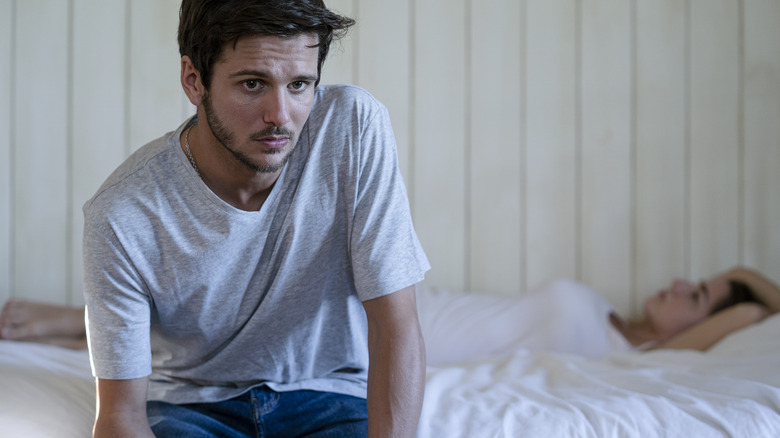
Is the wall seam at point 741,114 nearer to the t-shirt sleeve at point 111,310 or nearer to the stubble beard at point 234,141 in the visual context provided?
the stubble beard at point 234,141

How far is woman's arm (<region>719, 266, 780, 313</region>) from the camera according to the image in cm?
180

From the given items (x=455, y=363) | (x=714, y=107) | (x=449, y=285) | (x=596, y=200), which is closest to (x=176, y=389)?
(x=455, y=363)

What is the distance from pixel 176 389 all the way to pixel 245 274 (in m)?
0.25

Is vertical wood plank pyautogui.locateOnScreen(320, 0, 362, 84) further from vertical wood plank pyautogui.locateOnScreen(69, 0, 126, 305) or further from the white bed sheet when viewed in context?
the white bed sheet

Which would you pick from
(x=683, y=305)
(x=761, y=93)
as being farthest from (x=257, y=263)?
(x=761, y=93)

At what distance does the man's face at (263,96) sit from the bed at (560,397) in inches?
20.0

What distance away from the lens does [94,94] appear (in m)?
1.89

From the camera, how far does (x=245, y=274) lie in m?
1.08

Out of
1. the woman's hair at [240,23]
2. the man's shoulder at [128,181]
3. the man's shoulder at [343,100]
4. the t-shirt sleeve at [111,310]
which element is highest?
the woman's hair at [240,23]

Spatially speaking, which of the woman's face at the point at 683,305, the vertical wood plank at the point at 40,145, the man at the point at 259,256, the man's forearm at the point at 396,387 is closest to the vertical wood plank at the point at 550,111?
the woman's face at the point at 683,305

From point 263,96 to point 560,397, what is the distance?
2.40 feet

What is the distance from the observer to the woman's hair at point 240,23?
94 cm

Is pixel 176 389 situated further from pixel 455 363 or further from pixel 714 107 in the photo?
pixel 714 107

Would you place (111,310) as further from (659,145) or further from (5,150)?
(659,145)
